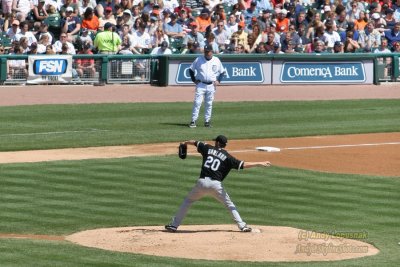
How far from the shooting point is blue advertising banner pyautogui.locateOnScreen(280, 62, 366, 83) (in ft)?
128

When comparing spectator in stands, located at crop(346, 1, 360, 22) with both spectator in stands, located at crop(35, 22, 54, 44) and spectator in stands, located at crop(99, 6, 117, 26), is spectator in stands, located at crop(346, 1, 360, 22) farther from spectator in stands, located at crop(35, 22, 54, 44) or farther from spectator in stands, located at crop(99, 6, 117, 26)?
spectator in stands, located at crop(35, 22, 54, 44)

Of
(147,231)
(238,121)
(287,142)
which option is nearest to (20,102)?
(238,121)

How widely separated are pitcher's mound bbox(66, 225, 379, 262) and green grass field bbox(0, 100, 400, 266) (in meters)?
0.35

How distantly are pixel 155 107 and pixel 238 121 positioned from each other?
3637 millimetres

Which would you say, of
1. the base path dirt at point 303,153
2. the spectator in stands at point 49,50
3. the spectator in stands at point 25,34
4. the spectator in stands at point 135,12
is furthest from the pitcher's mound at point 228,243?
the spectator in stands at point 135,12

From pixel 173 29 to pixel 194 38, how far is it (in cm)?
113

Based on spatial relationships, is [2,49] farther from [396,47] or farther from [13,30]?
[396,47]

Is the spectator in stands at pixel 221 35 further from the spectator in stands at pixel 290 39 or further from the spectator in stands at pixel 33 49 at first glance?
the spectator in stands at pixel 33 49

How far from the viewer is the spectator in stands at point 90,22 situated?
3681cm

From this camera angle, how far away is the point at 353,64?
3962 cm

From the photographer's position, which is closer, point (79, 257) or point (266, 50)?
point (79, 257)

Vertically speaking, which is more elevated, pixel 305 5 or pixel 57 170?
pixel 305 5

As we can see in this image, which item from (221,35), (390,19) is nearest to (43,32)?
(221,35)

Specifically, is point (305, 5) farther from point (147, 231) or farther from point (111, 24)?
point (147, 231)
